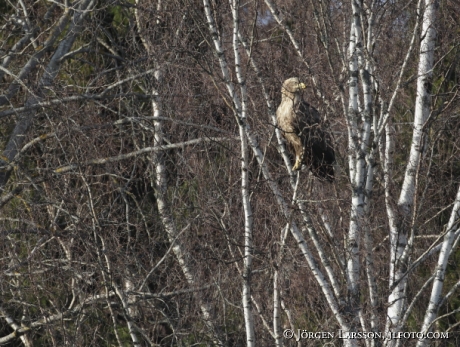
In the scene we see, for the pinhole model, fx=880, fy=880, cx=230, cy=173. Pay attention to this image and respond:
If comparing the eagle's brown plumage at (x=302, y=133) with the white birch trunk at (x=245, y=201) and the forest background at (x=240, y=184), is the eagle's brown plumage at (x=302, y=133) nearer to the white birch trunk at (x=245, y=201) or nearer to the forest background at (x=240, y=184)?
the forest background at (x=240, y=184)

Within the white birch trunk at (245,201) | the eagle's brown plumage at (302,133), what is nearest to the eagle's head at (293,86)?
the eagle's brown plumage at (302,133)

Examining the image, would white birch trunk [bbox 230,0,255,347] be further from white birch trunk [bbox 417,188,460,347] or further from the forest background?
white birch trunk [bbox 417,188,460,347]

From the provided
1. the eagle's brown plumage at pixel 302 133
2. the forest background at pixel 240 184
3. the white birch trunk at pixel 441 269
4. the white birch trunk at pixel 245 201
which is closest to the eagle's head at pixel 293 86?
the eagle's brown plumage at pixel 302 133

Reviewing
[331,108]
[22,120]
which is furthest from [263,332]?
[22,120]

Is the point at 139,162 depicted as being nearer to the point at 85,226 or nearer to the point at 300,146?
the point at 85,226

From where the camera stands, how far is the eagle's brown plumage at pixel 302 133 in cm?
703

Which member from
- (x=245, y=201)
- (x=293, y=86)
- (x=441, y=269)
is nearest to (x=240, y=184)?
(x=293, y=86)

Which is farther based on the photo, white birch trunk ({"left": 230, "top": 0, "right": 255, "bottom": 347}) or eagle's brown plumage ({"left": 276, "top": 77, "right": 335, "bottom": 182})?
eagle's brown plumage ({"left": 276, "top": 77, "right": 335, "bottom": 182})

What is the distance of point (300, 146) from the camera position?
7.27 m

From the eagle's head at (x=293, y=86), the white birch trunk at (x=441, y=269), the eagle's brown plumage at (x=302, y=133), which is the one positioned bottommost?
the white birch trunk at (x=441, y=269)

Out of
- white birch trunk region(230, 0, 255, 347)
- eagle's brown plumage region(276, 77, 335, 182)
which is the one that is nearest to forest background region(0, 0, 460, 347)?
white birch trunk region(230, 0, 255, 347)

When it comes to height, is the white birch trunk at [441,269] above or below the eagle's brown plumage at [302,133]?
below

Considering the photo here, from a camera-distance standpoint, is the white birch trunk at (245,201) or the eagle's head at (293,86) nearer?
the white birch trunk at (245,201)

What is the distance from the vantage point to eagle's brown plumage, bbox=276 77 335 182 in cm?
703
